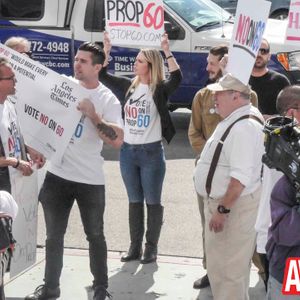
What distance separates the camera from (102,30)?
1114 cm

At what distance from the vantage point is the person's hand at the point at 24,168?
5406 mm

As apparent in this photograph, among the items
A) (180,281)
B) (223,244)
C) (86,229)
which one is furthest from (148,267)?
(223,244)

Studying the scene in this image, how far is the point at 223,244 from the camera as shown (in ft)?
16.2

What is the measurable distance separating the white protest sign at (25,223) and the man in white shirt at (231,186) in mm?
1394

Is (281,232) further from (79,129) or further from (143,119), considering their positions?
(143,119)

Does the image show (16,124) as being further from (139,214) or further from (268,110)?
(268,110)

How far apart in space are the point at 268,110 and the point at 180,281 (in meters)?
1.63

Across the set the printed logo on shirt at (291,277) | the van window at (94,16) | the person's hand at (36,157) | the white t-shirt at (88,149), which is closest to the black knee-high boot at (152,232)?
the white t-shirt at (88,149)

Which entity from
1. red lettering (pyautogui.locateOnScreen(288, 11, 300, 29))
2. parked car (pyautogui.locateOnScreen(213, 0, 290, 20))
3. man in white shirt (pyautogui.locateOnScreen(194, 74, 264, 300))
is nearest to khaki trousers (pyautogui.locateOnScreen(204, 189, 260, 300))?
man in white shirt (pyautogui.locateOnScreen(194, 74, 264, 300))

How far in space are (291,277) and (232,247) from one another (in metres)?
1.18

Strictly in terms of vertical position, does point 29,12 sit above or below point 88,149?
below

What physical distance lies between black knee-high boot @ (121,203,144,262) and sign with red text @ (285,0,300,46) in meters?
1.95

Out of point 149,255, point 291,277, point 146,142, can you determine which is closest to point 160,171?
point 146,142

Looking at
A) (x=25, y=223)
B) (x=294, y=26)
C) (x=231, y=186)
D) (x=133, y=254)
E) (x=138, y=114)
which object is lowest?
(x=133, y=254)
